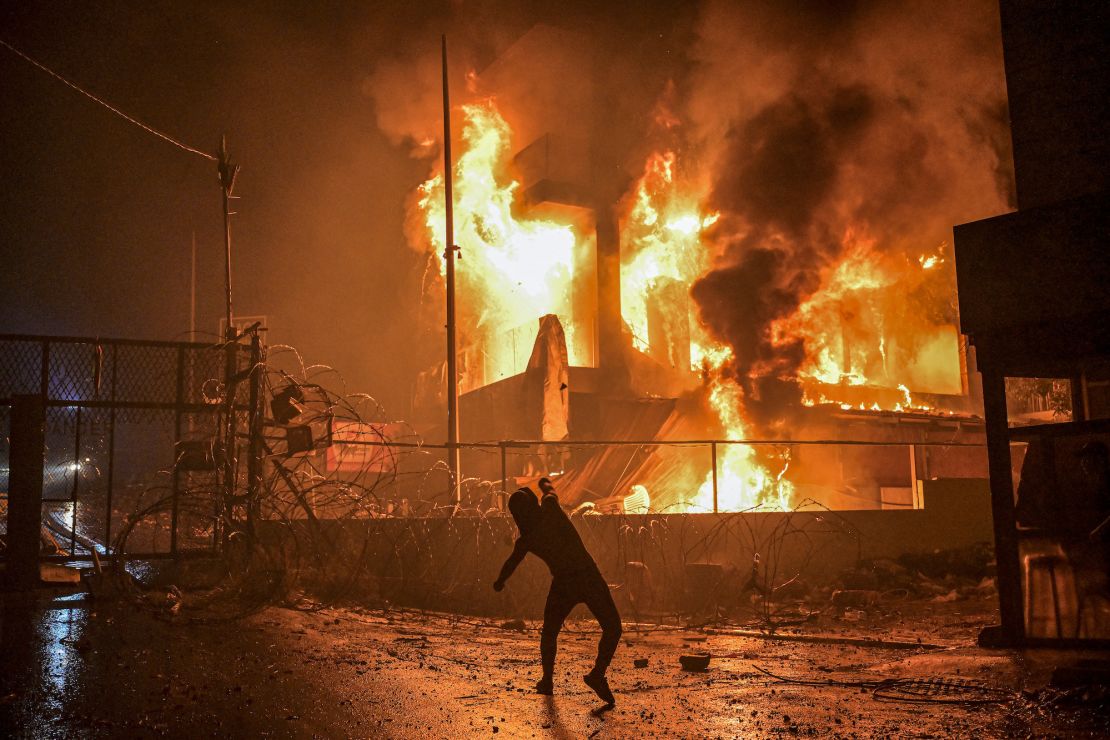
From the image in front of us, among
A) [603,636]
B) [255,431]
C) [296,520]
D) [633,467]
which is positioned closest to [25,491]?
[255,431]

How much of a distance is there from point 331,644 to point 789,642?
18.9 ft

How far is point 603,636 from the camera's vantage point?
7.43 metres

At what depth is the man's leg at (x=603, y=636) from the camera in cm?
716

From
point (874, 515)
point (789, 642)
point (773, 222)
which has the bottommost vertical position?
point (789, 642)

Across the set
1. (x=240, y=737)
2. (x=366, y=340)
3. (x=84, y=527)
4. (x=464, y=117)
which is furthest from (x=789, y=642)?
(x=366, y=340)

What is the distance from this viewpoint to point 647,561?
15180mm

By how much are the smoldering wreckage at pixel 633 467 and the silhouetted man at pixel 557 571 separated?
0.57m

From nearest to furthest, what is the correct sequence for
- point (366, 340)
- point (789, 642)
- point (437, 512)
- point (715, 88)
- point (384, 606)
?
point (789, 642) → point (384, 606) → point (437, 512) → point (715, 88) → point (366, 340)

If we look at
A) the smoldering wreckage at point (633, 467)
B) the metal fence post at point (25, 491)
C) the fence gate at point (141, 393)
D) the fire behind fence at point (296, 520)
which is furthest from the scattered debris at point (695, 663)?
the metal fence post at point (25, 491)

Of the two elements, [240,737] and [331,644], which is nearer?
[240,737]

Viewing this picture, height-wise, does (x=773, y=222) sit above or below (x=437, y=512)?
above

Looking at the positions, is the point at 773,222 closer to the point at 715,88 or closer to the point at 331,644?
the point at 715,88

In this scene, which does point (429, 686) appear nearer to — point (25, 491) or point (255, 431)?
point (255, 431)

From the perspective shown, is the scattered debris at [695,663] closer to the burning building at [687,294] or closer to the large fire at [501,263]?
the burning building at [687,294]
